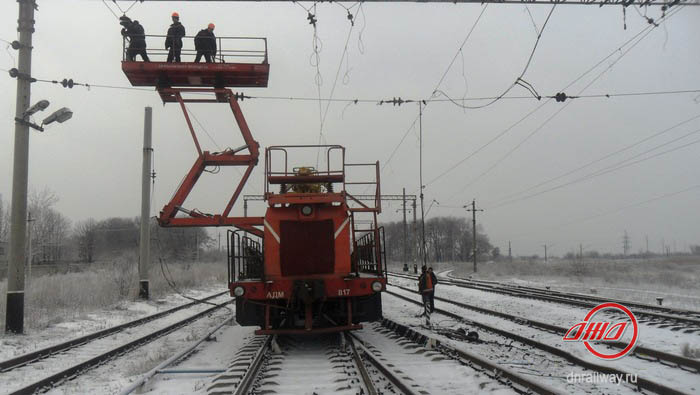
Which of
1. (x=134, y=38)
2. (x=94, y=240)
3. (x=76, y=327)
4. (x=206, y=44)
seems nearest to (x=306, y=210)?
(x=206, y=44)

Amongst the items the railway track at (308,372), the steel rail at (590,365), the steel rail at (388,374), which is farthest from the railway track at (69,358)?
the steel rail at (590,365)

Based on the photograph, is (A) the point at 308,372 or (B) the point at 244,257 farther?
(B) the point at 244,257

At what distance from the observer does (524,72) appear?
10898 mm

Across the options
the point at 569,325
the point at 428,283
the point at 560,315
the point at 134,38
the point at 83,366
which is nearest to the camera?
the point at 83,366

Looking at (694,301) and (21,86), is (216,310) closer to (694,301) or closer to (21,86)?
(21,86)

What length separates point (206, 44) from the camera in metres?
13.8

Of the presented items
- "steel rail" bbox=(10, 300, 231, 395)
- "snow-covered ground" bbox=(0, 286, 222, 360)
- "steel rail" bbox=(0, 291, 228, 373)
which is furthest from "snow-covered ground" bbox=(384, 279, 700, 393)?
"snow-covered ground" bbox=(0, 286, 222, 360)

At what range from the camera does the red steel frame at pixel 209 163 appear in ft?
42.5

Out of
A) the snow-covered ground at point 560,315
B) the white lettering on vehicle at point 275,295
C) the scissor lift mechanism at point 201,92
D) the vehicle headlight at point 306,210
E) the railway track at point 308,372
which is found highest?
the scissor lift mechanism at point 201,92

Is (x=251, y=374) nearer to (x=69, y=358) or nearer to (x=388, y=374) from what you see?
(x=388, y=374)

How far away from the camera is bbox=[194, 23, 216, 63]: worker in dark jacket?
541 inches

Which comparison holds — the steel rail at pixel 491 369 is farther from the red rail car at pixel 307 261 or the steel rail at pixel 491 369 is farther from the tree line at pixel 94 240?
the tree line at pixel 94 240

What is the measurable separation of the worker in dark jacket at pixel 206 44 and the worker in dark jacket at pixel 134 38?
138 cm

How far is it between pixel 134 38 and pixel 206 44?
191 centimetres
